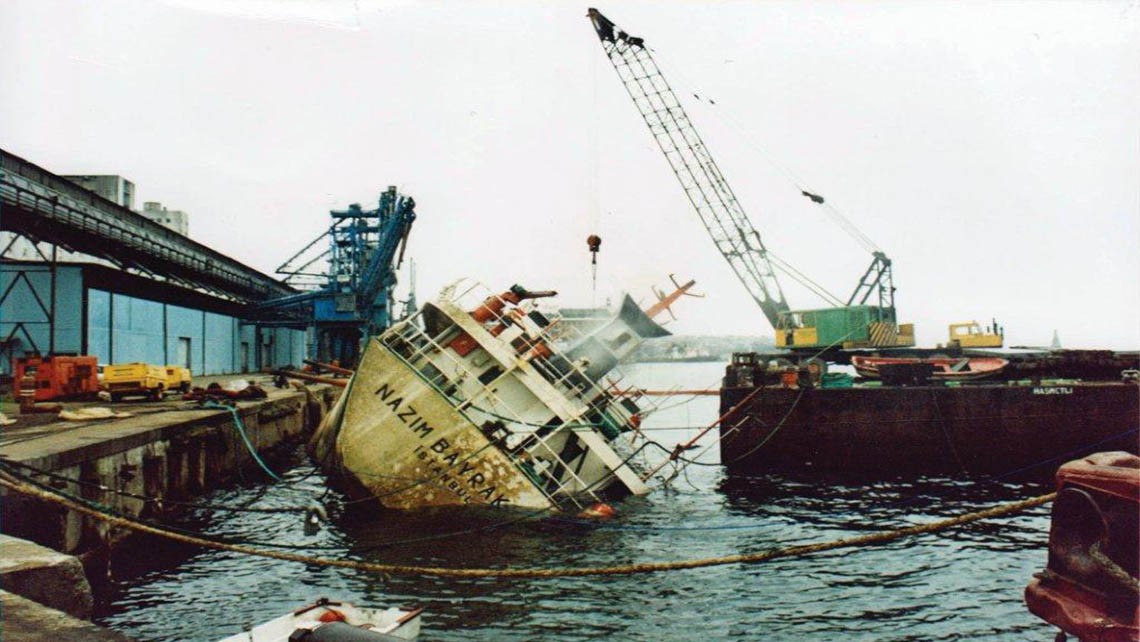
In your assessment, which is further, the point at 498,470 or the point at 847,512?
the point at 847,512

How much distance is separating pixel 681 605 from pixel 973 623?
4.46 meters

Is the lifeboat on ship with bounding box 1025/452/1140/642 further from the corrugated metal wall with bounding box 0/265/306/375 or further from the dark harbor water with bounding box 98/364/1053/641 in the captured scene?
the corrugated metal wall with bounding box 0/265/306/375

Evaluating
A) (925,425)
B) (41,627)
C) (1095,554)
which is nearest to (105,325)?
(41,627)

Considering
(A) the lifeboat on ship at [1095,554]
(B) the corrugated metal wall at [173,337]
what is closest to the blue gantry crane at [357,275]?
(B) the corrugated metal wall at [173,337]

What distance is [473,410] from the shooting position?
16.1m

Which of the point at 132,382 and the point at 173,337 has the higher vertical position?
the point at 173,337

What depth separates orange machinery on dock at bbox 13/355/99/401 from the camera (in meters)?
22.0

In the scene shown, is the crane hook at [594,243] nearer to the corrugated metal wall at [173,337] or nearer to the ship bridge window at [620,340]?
the ship bridge window at [620,340]

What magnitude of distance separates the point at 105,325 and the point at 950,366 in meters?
37.7

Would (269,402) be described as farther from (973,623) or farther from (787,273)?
(787,273)

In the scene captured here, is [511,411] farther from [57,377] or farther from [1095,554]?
[57,377]

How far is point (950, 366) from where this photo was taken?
98.1ft

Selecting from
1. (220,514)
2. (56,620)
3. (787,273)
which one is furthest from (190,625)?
(787,273)

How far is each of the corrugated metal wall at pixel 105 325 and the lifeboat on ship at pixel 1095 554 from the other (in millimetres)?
30386
